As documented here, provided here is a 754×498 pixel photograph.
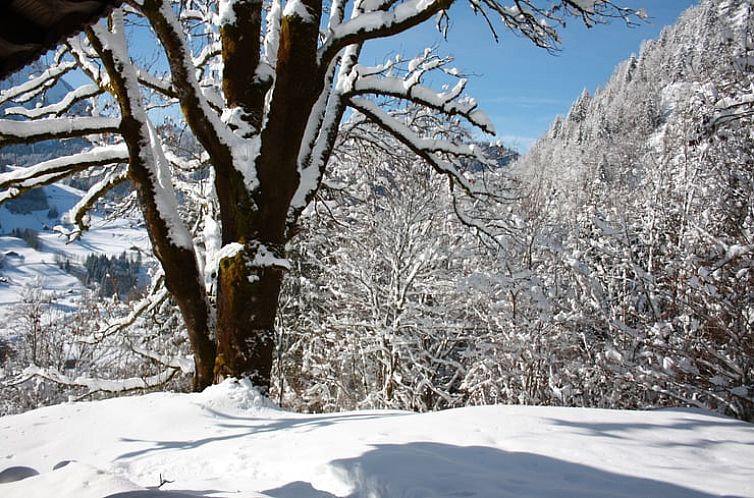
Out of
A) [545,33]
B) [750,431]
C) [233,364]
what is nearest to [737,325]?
[750,431]

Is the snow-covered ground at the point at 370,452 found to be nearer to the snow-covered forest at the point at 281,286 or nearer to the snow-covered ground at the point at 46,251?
the snow-covered forest at the point at 281,286

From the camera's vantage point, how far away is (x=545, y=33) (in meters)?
4.93

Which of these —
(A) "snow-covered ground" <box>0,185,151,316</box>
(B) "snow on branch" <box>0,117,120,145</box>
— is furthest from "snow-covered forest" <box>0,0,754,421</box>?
(A) "snow-covered ground" <box>0,185,151,316</box>

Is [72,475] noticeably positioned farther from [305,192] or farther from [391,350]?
[391,350]

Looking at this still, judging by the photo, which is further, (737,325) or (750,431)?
(737,325)

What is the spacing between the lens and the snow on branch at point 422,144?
4.85 m

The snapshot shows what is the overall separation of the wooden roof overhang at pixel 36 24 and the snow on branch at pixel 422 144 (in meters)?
4.09

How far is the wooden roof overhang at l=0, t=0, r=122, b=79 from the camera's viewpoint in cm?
84

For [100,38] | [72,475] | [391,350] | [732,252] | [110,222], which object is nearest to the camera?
[72,475]

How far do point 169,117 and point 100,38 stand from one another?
3.05 metres

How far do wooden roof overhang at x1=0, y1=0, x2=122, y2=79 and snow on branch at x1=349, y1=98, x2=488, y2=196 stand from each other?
4.09 m

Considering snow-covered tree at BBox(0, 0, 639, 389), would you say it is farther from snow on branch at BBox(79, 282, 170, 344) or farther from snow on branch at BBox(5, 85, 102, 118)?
snow on branch at BBox(79, 282, 170, 344)

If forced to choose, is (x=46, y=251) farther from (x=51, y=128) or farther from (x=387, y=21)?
(x=387, y=21)

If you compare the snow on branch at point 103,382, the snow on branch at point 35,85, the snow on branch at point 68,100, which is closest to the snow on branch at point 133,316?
the snow on branch at point 103,382
